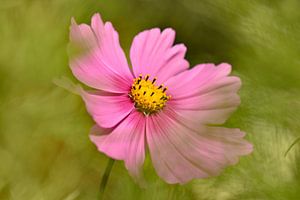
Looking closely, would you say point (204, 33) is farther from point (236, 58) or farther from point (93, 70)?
point (93, 70)

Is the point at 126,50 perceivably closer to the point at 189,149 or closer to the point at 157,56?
the point at 157,56

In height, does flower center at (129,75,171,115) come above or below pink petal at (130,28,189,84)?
below

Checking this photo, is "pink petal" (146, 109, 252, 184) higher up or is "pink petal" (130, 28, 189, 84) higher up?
"pink petal" (130, 28, 189, 84)

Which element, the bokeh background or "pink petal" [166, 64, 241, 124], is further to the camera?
"pink petal" [166, 64, 241, 124]

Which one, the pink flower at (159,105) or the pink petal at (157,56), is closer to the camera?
the pink flower at (159,105)

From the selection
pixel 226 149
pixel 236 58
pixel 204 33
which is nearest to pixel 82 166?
pixel 226 149

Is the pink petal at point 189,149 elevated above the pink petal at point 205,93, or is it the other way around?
the pink petal at point 205,93
